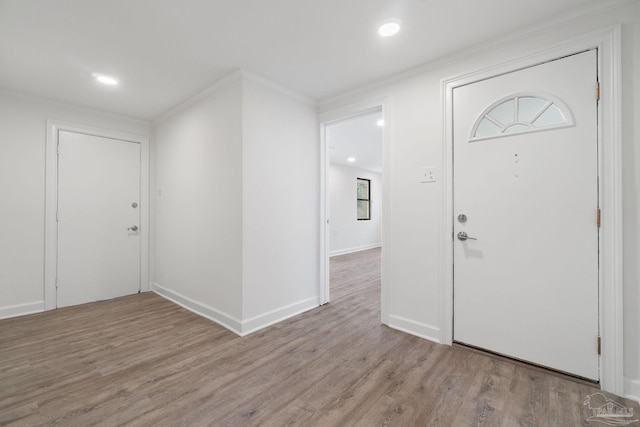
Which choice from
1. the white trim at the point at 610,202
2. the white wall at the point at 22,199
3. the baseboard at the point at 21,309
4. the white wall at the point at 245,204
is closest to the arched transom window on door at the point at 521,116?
the white trim at the point at 610,202

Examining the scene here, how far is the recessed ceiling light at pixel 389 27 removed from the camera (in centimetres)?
190

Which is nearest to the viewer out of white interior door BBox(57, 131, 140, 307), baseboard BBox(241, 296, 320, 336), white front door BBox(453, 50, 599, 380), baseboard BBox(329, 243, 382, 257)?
white front door BBox(453, 50, 599, 380)

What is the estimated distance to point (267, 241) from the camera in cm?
279

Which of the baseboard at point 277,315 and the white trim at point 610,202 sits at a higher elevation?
the white trim at point 610,202

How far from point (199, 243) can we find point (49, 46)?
209cm

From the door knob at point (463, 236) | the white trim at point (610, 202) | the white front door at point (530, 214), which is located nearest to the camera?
the white trim at point (610, 202)

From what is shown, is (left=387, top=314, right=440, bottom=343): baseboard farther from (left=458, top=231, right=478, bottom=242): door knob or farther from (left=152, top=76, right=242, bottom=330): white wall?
(left=152, top=76, right=242, bottom=330): white wall

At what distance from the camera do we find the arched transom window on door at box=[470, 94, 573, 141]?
1.90 meters

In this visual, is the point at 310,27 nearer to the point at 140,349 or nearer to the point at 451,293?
the point at 451,293

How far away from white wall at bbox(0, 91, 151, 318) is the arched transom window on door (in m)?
4.68

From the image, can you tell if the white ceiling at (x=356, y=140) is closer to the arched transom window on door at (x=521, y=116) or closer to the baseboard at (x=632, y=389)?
the arched transom window on door at (x=521, y=116)

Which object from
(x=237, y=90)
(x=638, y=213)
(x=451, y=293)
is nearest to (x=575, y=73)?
(x=638, y=213)

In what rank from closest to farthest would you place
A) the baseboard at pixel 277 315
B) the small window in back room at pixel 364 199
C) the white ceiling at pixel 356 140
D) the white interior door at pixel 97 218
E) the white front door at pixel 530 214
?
the white front door at pixel 530 214
the baseboard at pixel 277 315
the white interior door at pixel 97 218
the white ceiling at pixel 356 140
the small window in back room at pixel 364 199

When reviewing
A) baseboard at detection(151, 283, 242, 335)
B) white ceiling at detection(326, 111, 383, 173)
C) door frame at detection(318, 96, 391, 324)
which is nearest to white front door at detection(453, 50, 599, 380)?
door frame at detection(318, 96, 391, 324)
